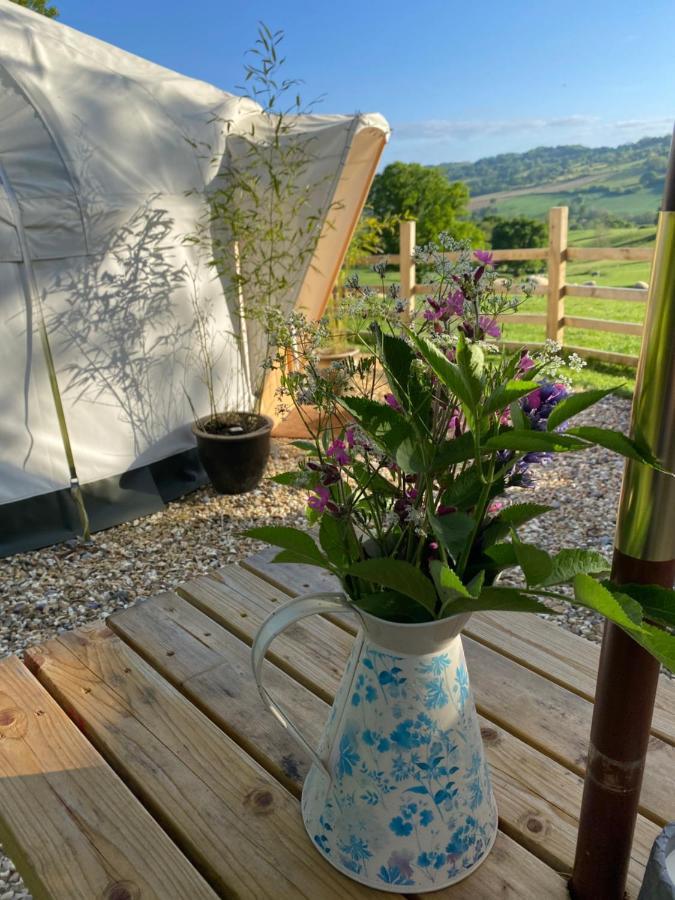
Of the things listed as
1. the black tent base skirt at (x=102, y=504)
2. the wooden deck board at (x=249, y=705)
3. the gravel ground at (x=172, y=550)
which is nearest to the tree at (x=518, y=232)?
the gravel ground at (x=172, y=550)

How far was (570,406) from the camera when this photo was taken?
64 cm

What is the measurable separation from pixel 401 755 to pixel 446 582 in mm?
325

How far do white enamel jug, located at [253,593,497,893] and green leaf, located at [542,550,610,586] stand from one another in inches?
6.5

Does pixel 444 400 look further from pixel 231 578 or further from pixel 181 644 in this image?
pixel 231 578

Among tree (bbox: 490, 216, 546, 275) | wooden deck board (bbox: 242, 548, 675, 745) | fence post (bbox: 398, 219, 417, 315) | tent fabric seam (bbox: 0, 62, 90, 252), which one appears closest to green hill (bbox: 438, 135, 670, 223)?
tree (bbox: 490, 216, 546, 275)

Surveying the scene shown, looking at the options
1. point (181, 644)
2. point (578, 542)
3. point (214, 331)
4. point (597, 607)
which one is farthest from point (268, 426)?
point (597, 607)

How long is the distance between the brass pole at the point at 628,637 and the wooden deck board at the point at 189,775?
11.6 inches

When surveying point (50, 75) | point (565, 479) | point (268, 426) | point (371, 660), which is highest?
point (50, 75)

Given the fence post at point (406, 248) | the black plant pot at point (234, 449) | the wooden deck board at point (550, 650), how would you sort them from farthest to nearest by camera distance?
the fence post at point (406, 248) < the black plant pot at point (234, 449) < the wooden deck board at point (550, 650)

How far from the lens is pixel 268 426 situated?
12.7 ft

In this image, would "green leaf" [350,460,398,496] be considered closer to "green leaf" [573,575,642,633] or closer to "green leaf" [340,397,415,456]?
"green leaf" [340,397,415,456]

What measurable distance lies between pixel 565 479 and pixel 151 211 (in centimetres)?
276

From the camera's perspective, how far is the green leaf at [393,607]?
77 cm

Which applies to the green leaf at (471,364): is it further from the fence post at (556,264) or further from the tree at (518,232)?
the tree at (518,232)
